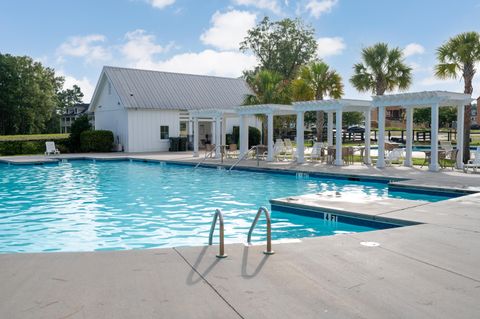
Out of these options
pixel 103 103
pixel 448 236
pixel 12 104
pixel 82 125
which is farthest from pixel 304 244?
pixel 12 104

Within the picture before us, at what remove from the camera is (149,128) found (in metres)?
29.9

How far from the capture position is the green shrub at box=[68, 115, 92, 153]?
97.1ft

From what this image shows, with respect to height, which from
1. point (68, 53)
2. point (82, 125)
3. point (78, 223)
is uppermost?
point (68, 53)

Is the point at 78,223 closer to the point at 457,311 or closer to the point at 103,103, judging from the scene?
the point at 457,311

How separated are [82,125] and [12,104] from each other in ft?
82.4

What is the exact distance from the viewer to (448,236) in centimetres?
617

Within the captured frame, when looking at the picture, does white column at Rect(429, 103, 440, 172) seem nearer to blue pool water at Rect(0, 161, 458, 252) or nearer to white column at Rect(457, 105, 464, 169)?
white column at Rect(457, 105, 464, 169)

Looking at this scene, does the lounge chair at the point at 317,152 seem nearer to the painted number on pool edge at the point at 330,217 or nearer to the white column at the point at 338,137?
the white column at the point at 338,137

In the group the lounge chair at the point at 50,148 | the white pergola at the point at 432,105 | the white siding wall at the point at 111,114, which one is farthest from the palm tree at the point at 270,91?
the lounge chair at the point at 50,148

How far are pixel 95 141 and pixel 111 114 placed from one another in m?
2.74

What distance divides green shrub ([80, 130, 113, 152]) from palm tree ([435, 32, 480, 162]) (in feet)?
64.3

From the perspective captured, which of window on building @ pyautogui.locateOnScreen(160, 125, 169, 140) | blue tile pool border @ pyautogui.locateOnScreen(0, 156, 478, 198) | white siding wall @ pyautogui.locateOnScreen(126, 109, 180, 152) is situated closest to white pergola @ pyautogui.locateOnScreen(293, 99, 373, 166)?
blue tile pool border @ pyautogui.locateOnScreen(0, 156, 478, 198)

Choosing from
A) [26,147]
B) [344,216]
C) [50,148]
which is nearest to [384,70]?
[344,216]

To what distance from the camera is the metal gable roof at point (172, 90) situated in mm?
29859
